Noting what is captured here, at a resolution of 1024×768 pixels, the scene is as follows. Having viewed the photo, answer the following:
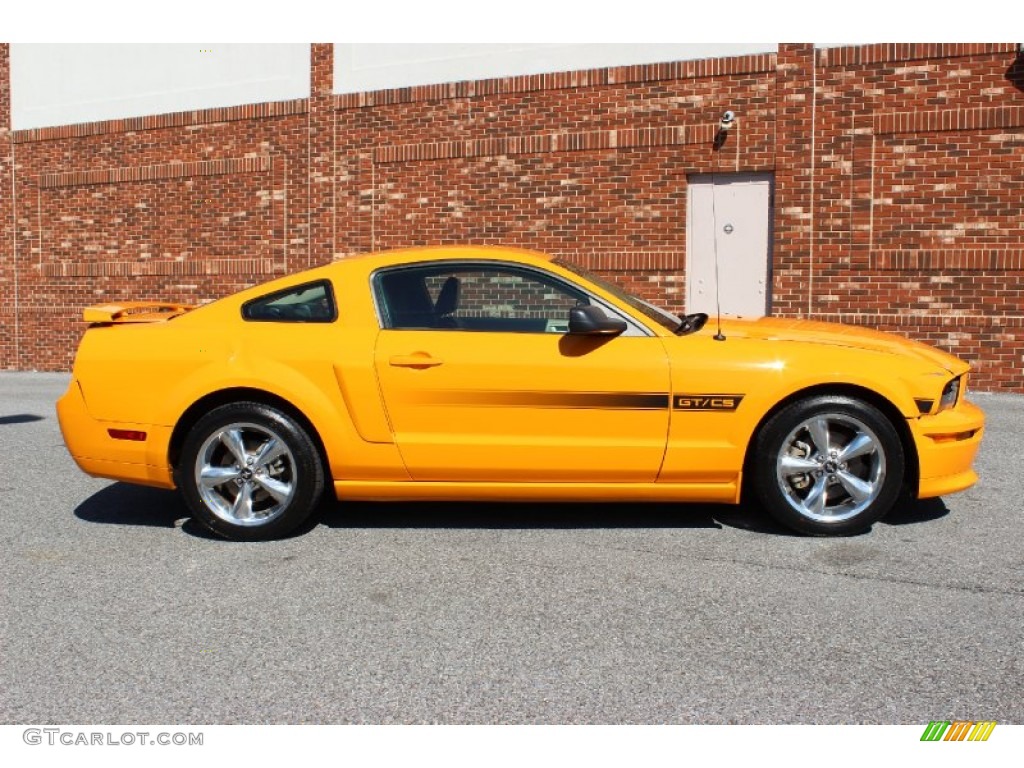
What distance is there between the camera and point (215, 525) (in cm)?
485

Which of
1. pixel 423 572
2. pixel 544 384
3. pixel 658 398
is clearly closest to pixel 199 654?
pixel 423 572

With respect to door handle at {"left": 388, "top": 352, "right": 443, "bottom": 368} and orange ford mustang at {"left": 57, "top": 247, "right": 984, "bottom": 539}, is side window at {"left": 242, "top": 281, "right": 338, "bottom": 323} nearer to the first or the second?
orange ford mustang at {"left": 57, "top": 247, "right": 984, "bottom": 539}

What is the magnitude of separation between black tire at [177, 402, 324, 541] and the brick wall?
8340 mm

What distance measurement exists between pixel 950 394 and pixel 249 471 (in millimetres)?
3598

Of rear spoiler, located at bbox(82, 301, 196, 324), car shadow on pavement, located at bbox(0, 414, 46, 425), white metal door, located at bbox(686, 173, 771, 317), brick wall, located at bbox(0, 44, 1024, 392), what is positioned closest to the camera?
rear spoiler, located at bbox(82, 301, 196, 324)

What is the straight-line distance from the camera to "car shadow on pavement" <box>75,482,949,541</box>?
5113 mm

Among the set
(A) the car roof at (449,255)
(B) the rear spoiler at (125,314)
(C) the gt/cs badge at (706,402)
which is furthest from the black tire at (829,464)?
(B) the rear spoiler at (125,314)

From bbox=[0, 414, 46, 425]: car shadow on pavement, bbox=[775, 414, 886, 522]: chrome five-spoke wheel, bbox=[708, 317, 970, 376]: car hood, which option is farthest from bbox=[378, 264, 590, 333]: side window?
bbox=[0, 414, 46, 425]: car shadow on pavement

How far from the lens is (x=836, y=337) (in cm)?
498

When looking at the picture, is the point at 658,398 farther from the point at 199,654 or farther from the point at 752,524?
the point at 199,654

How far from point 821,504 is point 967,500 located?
1.42 m

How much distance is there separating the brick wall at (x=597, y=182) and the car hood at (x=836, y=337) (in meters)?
6.61
